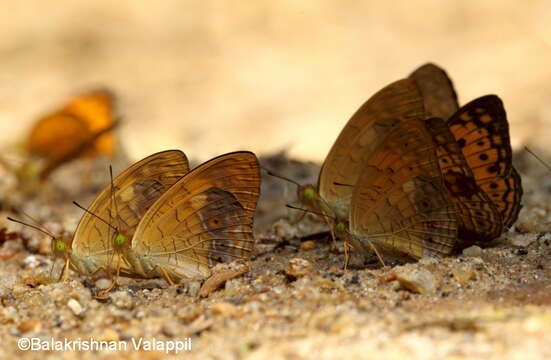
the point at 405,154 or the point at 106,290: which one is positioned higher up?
the point at 405,154

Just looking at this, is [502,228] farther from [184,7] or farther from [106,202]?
Answer: [184,7]

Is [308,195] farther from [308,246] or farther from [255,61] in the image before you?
[255,61]

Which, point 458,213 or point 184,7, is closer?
point 458,213

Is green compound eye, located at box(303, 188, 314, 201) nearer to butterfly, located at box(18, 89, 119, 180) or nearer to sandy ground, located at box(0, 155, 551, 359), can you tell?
sandy ground, located at box(0, 155, 551, 359)

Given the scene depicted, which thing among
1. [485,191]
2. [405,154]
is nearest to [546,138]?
[485,191]

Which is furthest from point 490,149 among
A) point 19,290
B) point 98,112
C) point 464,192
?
point 98,112

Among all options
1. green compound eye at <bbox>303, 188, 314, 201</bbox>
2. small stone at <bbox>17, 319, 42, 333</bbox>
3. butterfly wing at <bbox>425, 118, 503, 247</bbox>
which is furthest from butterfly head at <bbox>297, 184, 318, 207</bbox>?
small stone at <bbox>17, 319, 42, 333</bbox>
